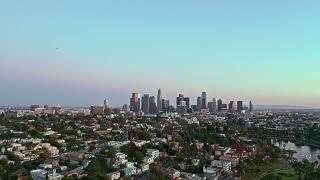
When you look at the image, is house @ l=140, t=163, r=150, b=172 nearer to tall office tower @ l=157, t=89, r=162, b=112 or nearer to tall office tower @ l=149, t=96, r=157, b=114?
tall office tower @ l=149, t=96, r=157, b=114

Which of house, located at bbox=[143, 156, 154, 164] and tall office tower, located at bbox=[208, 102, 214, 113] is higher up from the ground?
tall office tower, located at bbox=[208, 102, 214, 113]

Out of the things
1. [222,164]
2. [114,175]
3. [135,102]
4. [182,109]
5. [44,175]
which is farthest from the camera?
[182,109]

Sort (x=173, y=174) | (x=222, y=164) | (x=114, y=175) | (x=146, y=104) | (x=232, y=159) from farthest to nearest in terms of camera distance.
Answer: (x=146, y=104) < (x=232, y=159) < (x=222, y=164) < (x=173, y=174) < (x=114, y=175)

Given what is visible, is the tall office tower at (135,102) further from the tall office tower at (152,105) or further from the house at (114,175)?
the house at (114,175)

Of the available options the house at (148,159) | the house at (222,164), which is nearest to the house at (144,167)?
the house at (148,159)

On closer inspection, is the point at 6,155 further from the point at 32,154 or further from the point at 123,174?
the point at 123,174

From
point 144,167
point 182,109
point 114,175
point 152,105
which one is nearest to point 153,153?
point 144,167

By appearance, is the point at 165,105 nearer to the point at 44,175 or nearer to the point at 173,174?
the point at 173,174

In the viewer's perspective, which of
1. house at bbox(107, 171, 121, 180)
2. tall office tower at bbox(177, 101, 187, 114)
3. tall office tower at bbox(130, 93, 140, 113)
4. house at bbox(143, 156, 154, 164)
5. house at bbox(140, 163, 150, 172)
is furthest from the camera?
tall office tower at bbox(177, 101, 187, 114)

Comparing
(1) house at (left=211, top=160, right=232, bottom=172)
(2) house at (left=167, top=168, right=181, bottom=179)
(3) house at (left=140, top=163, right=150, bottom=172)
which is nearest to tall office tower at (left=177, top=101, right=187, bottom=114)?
(1) house at (left=211, top=160, right=232, bottom=172)

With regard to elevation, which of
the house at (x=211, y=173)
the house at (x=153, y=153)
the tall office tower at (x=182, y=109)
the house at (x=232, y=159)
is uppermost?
the tall office tower at (x=182, y=109)

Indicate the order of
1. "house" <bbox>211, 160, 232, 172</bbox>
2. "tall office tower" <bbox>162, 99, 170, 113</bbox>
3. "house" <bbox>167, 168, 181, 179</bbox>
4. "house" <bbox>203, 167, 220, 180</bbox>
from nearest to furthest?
"house" <bbox>167, 168, 181, 179</bbox>, "house" <bbox>203, 167, 220, 180</bbox>, "house" <bbox>211, 160, 232, 172</bbox>, "tall office tower" <bbox>162, 99, 170, 113</bbox>

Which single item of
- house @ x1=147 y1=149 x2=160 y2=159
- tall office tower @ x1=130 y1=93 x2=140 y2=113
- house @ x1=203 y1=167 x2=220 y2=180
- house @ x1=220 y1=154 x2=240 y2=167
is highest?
tall office tower @ x1=130 y1=93 x2=140 y2=113
